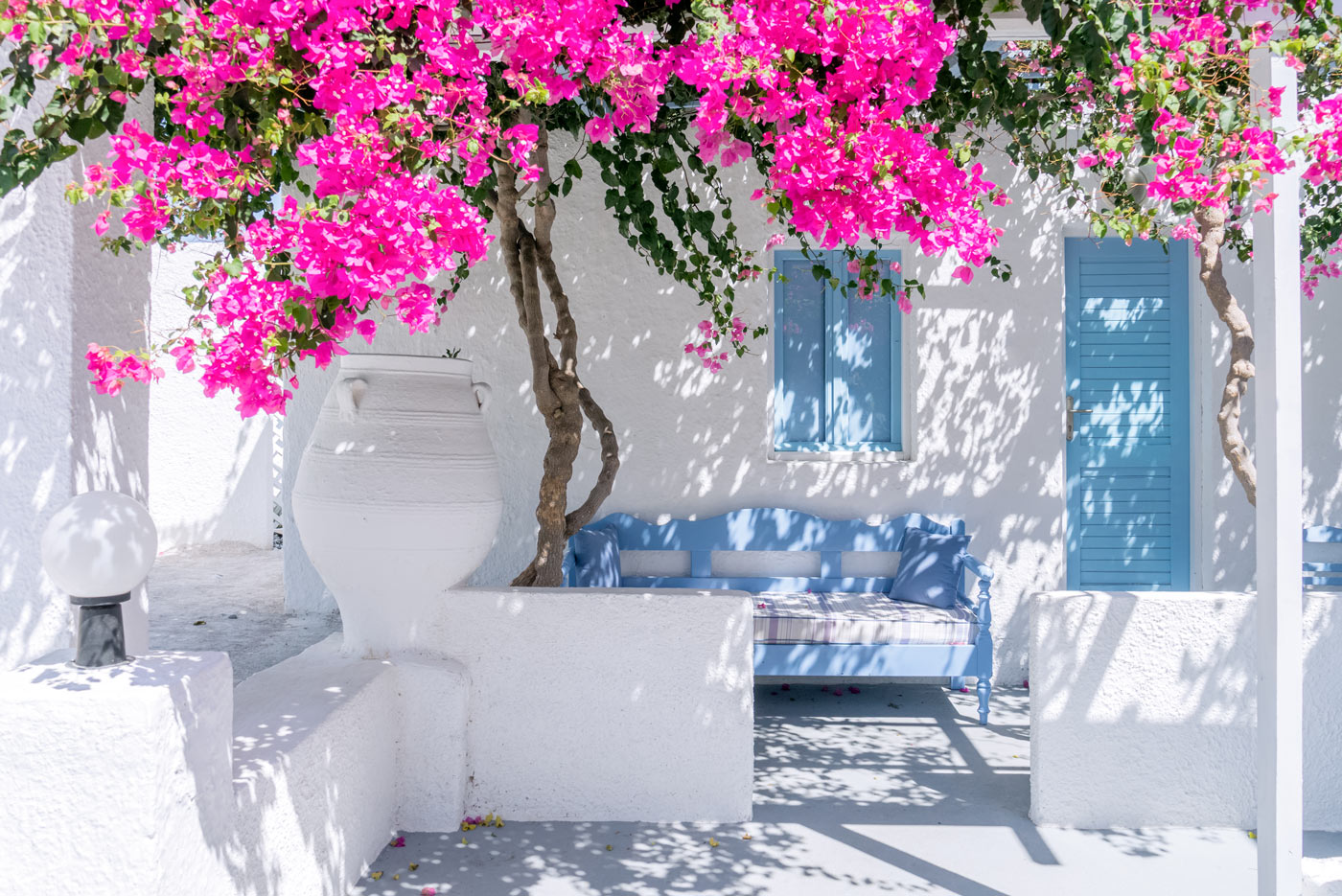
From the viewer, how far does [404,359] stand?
3121 millimetres

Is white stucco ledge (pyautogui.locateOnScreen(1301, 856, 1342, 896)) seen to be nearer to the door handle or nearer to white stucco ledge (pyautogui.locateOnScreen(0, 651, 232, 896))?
white stucco ledge (pyautogui.locateOnScreen(0, 651, 232, 896))

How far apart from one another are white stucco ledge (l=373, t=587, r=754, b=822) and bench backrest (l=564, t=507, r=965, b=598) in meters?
1.68

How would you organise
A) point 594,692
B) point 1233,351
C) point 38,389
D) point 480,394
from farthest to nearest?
point 1233,351, point 480,394, point 594,692, point 38,389

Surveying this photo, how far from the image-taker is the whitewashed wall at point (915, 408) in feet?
16.1

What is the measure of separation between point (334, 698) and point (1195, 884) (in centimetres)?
246

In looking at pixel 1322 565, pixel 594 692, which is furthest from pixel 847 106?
pixel 1322 565

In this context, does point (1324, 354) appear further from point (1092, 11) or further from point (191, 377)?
point (191, 377)

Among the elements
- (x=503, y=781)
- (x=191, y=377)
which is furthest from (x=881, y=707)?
(x=191, y=377)

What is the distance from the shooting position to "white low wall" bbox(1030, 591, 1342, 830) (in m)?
3.03

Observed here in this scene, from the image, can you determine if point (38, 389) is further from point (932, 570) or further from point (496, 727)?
point (932, 570)

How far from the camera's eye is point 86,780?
168 cm

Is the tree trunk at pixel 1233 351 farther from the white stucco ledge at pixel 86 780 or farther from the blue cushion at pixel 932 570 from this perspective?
the white stucco ledge at pixel 86 780

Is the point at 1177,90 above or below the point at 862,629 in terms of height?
above

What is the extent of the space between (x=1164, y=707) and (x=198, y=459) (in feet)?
28.9
